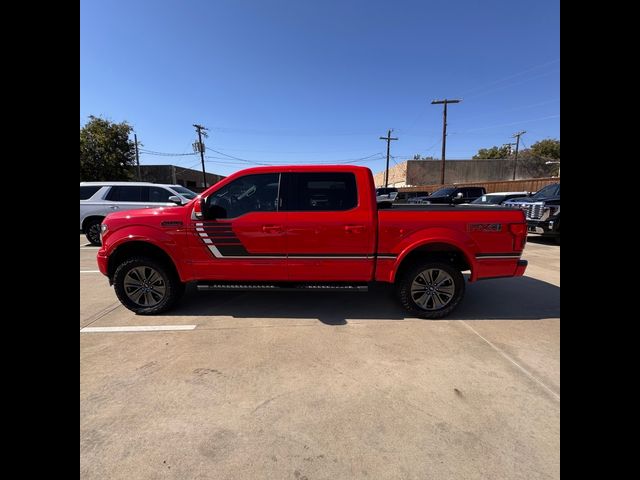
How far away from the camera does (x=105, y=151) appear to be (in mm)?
26953

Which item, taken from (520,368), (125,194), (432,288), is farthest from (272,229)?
(125,194)

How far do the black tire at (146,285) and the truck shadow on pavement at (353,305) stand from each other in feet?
0.79

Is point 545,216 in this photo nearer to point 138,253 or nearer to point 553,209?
point 553,209

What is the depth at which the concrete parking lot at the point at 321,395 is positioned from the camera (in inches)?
65.0

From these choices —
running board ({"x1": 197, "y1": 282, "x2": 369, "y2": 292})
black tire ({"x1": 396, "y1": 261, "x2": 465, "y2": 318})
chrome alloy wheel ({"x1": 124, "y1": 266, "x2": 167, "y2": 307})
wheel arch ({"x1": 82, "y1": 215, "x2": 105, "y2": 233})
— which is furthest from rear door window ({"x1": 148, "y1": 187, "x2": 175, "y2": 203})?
black tire ({"x1": 396, "y1": 261, "x2": 465, "y2": 318})

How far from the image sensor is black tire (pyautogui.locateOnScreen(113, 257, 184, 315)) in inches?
145

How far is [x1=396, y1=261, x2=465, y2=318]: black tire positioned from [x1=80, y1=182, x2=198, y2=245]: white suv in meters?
7.47

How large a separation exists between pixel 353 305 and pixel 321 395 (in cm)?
191

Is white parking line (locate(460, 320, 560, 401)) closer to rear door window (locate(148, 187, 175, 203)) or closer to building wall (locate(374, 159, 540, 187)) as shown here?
rear door window (locate(148, 187, 175, 203))

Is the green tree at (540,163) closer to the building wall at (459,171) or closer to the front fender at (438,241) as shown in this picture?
the building wall at (459,171)

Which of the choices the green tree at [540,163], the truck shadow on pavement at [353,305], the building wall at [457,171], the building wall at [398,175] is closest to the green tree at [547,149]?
the green tree at [540,163]
